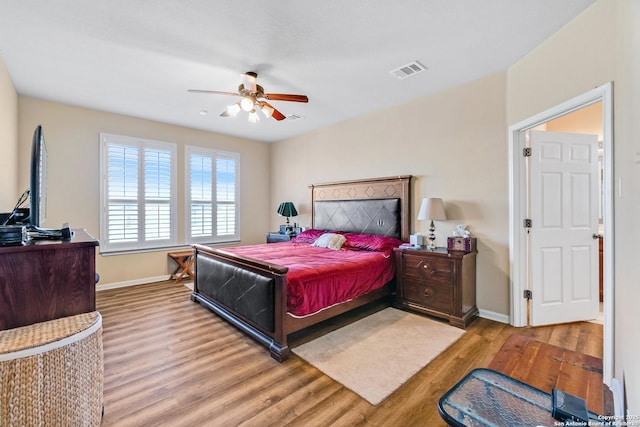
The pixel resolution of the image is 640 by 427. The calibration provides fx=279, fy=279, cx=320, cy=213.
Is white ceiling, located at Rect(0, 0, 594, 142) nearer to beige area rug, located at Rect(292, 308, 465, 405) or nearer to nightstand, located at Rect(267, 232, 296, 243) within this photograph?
nightstand, located at Rect(267, 232, 296, 243)

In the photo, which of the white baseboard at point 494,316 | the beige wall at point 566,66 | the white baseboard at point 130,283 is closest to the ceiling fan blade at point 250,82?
the beige wall at point 566,66

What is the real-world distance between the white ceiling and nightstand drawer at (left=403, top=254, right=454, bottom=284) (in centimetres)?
213

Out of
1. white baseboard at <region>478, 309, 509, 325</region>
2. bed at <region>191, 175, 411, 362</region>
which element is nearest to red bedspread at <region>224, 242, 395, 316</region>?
bed at <region>191, 175, 411, 362</region>

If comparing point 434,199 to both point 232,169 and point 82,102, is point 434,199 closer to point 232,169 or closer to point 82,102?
point 232,169

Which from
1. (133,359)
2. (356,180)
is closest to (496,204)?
(356,180)

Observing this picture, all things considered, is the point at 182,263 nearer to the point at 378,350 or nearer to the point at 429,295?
the point at 378,350

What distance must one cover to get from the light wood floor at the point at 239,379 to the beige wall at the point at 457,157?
33.4 inches

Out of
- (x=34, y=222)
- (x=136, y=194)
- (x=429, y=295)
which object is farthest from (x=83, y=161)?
(x=429, y=295)

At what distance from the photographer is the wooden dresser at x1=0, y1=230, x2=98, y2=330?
1452 millimetres

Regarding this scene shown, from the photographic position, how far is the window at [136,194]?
4449mm

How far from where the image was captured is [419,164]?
3861mm

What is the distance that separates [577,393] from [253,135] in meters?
5.77

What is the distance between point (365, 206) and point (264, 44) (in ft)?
8.70

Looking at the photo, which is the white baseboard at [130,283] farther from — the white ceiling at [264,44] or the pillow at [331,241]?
the pillow at [331,241]
